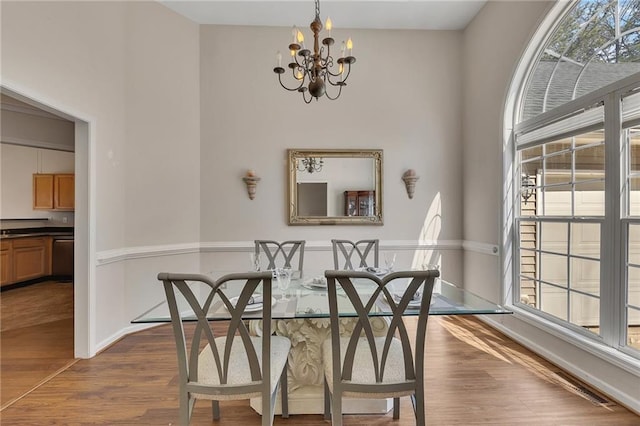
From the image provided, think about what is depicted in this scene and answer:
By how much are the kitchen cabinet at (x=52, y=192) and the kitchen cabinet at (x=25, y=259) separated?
632mm

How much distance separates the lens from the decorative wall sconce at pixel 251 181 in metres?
3.76

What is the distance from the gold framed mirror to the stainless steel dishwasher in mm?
4607

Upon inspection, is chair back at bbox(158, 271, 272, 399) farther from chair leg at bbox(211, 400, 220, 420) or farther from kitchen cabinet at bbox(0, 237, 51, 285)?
kitchen cabinet at bbox(0, 237, 51, 285)

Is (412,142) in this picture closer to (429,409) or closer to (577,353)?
(577,353)

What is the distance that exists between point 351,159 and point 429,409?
2.68 m

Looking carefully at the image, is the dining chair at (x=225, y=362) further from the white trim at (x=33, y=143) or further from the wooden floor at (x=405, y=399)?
the white trim at (x=33, y=143)

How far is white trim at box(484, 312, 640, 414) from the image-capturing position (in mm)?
1989

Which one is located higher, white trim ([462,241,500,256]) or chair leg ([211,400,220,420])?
white trim ([462,241,500,256])

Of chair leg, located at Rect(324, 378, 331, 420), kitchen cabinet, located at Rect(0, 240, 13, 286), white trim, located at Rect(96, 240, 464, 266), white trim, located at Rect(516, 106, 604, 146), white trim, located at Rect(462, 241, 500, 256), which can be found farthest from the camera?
kitchen cabinet, located at Rect(0, 240, 13, 286)

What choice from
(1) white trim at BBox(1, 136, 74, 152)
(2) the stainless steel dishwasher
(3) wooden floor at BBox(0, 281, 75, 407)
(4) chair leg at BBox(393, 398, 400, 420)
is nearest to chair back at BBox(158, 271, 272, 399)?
(4) chair leg at BBox(393, 398, 400, 420)

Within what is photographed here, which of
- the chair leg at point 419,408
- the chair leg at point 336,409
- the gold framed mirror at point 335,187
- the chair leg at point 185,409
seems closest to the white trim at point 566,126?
the gold framed mirror at point 335,187

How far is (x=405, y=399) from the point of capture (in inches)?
86.0

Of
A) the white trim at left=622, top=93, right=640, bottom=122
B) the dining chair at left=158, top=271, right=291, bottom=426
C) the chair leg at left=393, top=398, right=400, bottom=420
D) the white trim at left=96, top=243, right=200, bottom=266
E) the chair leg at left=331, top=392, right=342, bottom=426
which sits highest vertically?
the white trim at left=622, top=93, right=640, bottom=122

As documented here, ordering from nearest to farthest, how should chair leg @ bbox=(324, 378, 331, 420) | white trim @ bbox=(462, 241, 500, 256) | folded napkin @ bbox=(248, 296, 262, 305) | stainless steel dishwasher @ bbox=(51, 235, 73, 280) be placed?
1. folded napkin @ bbox=(248, 296, 262, 305)
2. chair leg @ bbox=(324, 378, 331, 420)
3. white trim @ bbox=(462, 241, 500, 256)
4. stainless steel dishwasher @ bbox=(51, 235, 73, 280)
